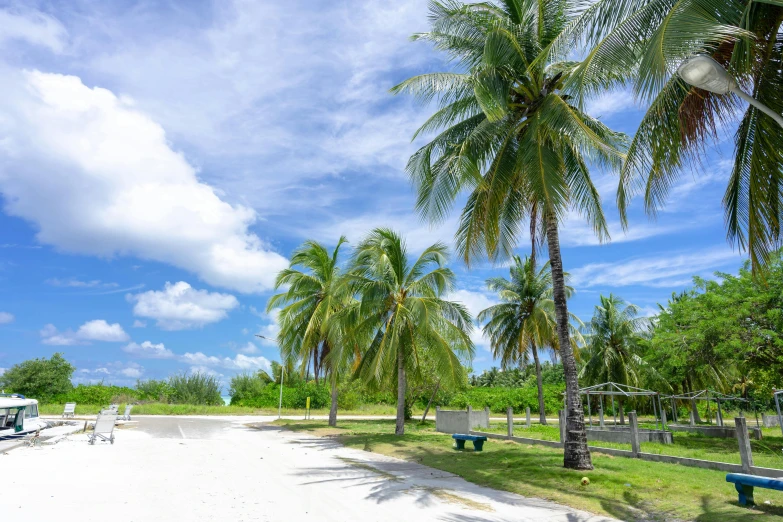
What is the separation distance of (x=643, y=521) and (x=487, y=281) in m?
24.2

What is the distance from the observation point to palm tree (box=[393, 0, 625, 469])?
34.2 ft

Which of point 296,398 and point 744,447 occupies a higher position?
point 744,447

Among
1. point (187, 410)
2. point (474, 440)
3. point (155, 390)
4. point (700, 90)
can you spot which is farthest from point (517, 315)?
point (155, 390)

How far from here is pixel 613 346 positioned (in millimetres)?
33750

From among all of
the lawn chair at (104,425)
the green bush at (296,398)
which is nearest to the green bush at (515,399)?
the green bush at (296,398)

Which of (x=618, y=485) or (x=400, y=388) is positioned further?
(x=400, y=388)

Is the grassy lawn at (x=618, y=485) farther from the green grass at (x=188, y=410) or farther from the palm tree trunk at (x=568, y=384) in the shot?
the green grass at (x=188, y=410)

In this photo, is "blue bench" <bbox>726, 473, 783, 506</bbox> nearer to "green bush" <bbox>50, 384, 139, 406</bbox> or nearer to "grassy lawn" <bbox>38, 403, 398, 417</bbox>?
"grassy lawn" <bbox>38, 403, 398, 417</bbox>

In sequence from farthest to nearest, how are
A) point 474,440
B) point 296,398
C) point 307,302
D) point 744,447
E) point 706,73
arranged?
point 296,398
point 307,302
point 474,440
point 744,447
point 706,73

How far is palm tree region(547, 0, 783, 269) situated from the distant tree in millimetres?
49001

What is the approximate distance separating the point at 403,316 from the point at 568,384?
797 cm

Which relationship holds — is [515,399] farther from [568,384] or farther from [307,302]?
[568,384]

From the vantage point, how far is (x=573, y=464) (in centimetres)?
1044

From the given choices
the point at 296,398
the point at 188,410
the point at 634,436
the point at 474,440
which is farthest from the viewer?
the point at 296,398
